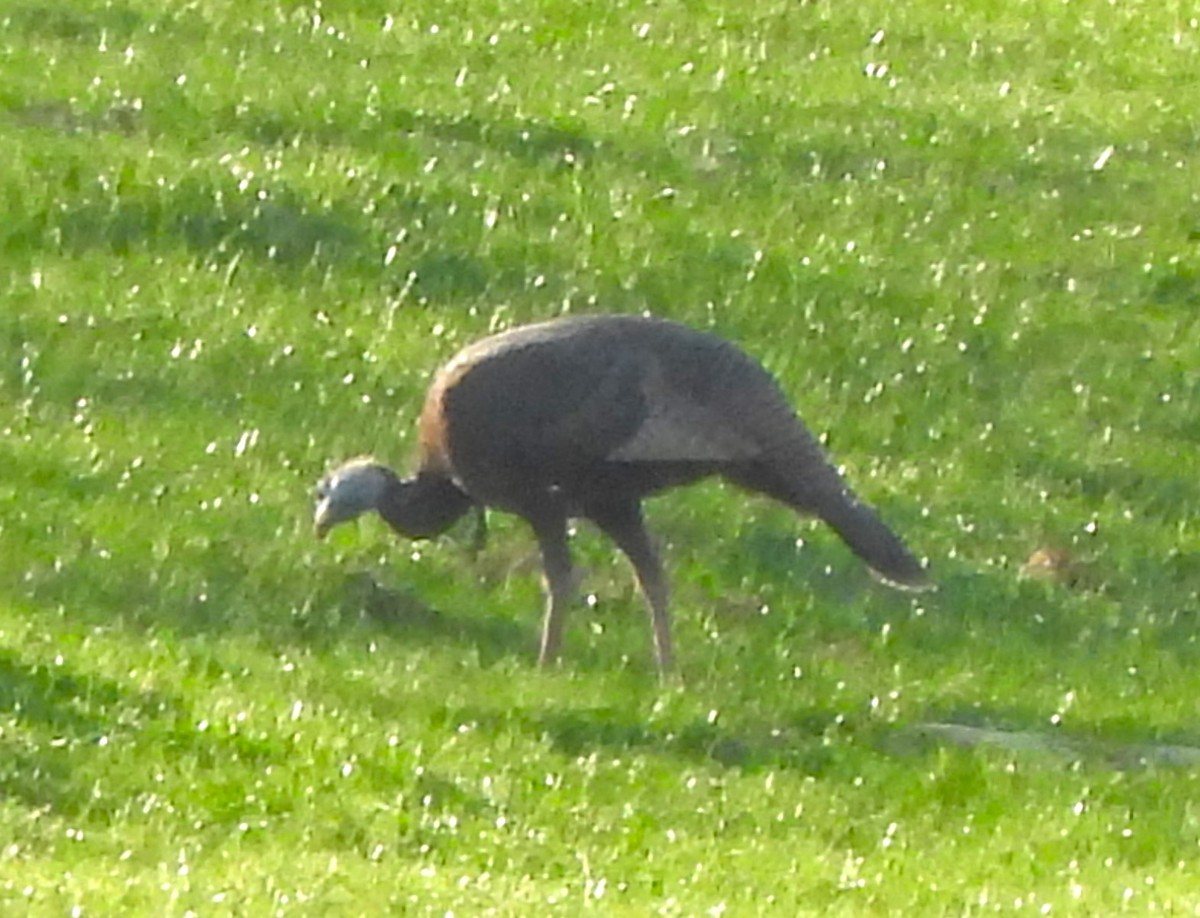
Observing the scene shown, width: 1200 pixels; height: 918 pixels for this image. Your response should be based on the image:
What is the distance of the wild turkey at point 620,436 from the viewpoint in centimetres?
1152

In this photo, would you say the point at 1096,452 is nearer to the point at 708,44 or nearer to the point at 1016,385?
the point at 1016,385

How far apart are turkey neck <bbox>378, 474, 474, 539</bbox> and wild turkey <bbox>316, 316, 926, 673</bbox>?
0.27m

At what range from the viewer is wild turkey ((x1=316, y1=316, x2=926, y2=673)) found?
11.5m

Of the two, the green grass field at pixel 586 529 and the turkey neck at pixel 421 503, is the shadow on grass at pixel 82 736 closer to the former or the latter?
the green grass field at pixel 586 529

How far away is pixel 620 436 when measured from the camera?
1151cm

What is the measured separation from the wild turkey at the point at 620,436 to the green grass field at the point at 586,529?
2.09ft

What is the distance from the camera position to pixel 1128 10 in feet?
70.5

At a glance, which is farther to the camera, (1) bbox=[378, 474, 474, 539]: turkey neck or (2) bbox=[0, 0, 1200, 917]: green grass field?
(1) bbox=[378, 474, 474, 539]: turkey neck

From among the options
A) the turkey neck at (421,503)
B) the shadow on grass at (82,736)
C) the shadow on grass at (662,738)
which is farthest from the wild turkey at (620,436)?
the shadow on grass at (82,736)

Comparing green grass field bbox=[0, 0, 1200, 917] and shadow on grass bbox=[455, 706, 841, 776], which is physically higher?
green grass field bbox=[0, 0, 1200, 917]

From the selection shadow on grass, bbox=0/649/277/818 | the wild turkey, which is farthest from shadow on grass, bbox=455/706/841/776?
shadow on grass, bbox=0/649/277/818

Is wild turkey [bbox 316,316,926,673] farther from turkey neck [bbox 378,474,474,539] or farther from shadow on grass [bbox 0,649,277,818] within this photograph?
shadow on grass [bbox 0,649,277,818]

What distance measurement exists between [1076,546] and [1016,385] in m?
1.78

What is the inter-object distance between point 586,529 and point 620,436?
7.87 ft
